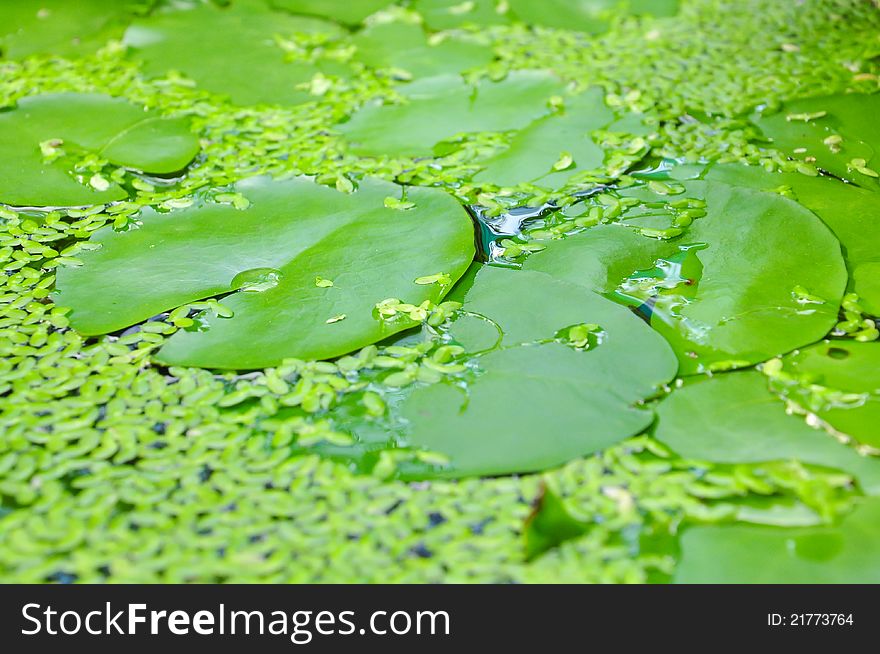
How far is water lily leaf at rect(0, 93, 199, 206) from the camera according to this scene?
2.11 metres

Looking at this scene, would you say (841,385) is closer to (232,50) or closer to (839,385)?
(839,385)

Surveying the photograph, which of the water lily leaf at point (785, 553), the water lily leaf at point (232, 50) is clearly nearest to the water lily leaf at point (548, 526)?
the water lily leaf at point (785, 553)

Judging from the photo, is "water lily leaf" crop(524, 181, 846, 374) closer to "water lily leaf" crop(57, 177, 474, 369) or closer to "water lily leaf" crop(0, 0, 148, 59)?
"water lily leaf" crop(57, 177, 474, 369)

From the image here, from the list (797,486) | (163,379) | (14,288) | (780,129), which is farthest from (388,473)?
(780,129)

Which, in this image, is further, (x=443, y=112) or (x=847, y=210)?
(x=443, y=112)

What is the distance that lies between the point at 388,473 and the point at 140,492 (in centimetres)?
41

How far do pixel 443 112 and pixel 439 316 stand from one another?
0.98 metres

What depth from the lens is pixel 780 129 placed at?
93.3 inches

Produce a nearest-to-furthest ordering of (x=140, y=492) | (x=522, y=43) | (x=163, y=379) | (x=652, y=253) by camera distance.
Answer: (x=140, y=492), (x=163, y=379), (x=652, y=253), (x=522, y=43)

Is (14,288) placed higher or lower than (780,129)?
lower

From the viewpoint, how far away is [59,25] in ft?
9.79

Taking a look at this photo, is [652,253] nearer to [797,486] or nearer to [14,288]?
[797,486]

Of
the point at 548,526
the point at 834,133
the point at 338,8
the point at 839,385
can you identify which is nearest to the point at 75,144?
the point at 338,8

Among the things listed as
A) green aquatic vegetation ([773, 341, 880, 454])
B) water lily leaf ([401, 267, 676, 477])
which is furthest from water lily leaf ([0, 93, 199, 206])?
green aquatic vegetation ([773, 341, 880, 454])
